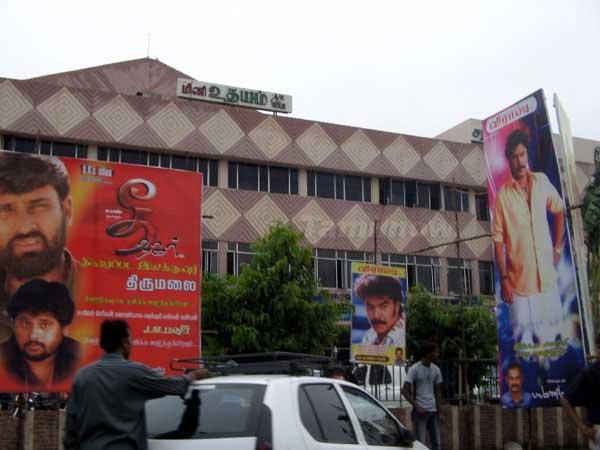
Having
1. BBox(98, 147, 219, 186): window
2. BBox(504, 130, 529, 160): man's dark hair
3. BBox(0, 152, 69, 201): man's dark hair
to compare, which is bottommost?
BBox(0, 152, 69, 201): man's dark hair

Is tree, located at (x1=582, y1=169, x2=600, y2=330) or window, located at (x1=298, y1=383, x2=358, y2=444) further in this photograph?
tree, located at (x1=582, y1=169, x2=600, y2=330)

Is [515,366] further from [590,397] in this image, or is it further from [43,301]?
[43,301]

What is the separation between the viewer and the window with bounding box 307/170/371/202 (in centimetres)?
3322

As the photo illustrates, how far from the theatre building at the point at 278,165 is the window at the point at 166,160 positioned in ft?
0.16

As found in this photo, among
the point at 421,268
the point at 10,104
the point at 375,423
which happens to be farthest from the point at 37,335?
the point at 421,268

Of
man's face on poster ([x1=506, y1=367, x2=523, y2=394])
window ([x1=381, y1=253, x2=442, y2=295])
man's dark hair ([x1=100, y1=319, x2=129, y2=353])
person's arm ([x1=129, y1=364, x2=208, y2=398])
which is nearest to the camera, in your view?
Result: person's arm ([x1=129, y1=364, x2=208, y2=398])

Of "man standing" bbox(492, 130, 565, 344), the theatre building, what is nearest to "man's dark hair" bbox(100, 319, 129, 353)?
"man standing" bbox(492, 130, 565, 344)

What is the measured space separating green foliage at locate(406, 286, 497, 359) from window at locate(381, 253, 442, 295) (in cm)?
1013

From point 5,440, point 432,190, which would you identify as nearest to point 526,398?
point 5,440

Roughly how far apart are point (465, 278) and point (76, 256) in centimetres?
2741

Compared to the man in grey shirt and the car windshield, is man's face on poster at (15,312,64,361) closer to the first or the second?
the car windshield

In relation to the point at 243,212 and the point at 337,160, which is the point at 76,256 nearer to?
the point at 243,212

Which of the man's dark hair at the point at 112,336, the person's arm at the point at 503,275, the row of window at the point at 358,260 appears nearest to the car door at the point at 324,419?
the man's dark hair at the point at 112,336

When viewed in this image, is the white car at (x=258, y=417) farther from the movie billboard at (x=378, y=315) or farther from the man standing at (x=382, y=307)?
the man standing at (x=382, y=307)
